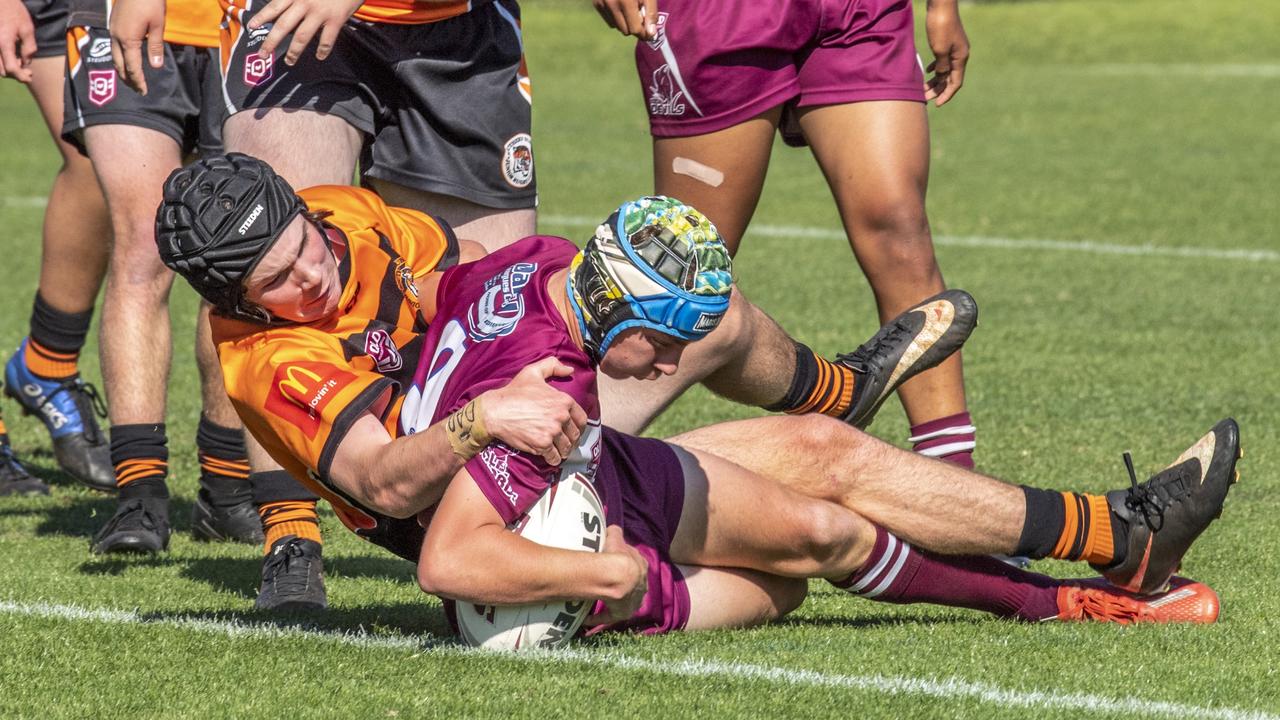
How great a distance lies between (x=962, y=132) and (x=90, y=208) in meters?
13.4

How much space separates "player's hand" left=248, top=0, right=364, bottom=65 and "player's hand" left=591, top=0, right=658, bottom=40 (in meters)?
0.67

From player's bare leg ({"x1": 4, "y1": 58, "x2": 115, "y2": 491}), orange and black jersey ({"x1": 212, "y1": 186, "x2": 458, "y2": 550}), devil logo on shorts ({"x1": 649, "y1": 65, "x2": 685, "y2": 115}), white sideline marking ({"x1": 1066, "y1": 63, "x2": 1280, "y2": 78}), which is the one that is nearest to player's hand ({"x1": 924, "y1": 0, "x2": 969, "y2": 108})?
devil logo on shorts ({"x1": 649, "y1": 65, "x2": 685, "y2": 115})

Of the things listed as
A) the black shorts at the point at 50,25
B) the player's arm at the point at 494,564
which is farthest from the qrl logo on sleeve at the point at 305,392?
Answer: the black shorts at the point at 50,25

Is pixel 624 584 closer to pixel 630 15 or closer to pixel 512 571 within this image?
pixel 512 571

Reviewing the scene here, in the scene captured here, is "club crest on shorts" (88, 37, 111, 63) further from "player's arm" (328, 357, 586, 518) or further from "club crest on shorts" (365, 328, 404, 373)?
"player's arm" (328, 357, 586, 518)

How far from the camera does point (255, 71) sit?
526 centimetres

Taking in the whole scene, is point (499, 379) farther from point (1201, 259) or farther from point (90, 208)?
point (1201, 259)

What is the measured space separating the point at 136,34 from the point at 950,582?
2.64 metres

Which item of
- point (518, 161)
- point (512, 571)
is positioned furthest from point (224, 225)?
point (518, 161)

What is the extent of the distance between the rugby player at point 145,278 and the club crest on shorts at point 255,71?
2.45ft

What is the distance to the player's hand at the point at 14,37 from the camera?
5.97m

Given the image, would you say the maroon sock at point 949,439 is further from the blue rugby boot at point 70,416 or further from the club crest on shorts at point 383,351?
the blue rugby boot at point 70,416

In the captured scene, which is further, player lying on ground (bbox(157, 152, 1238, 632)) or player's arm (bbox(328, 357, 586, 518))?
player lying on ground (bbox(157, 152, 1238, 632))

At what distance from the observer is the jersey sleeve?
4137 mm
